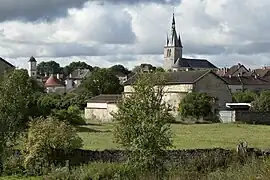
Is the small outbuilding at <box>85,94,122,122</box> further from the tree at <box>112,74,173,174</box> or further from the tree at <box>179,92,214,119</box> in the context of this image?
the tree at <box>112,74,173,174</box>

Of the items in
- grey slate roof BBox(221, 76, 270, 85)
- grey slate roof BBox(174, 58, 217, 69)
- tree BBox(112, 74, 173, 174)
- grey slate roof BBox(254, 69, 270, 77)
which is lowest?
tree BBox(112, 74, 173, 174)

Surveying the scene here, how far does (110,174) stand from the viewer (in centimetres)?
2209

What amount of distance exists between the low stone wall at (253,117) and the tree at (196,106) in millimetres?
4377

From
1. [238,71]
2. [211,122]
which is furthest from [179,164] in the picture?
[238,71]

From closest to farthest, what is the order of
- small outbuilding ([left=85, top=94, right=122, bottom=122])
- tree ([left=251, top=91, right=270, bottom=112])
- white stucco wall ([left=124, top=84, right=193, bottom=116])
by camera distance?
tree ([left=251, top=91, right=270, bottom=112]), white stucco wall ([left=124, top=84, right=193, bottom=116]), small outbuilding ([left=85, top=94, right=122, bottom=122])

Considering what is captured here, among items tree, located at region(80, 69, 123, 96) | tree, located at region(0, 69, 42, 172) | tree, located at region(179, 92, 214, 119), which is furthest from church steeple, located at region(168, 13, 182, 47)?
tree, located at region(0, 69, 42, 172)

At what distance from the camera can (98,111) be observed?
254ft

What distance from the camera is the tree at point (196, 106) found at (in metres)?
66.8

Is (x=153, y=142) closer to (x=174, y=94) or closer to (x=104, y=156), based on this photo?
(x=104, y=156)

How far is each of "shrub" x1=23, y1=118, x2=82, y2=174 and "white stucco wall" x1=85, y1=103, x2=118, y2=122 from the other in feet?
150

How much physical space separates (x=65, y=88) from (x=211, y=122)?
8759 cm

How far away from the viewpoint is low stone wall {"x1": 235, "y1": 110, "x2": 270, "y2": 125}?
64.2 metres

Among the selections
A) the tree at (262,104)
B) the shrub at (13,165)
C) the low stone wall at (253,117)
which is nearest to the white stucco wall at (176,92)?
the tree at (262,104)

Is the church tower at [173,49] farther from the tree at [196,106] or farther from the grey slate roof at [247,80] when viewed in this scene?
the tree at [196,106]
